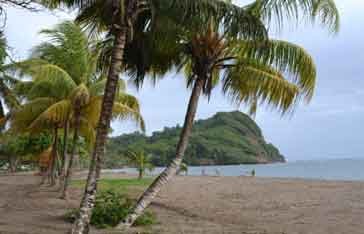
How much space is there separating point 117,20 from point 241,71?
4.03m

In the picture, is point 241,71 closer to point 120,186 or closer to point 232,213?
point 232,213

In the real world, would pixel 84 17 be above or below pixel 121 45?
above

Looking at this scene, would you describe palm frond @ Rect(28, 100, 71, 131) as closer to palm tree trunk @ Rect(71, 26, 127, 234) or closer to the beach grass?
the beach grass

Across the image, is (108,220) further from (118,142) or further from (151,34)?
(118,142)

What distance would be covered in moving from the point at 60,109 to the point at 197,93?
6544 mm

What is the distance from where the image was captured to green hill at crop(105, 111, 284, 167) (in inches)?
3831

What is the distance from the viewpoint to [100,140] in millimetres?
8609

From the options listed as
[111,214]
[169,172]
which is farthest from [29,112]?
[169,172]

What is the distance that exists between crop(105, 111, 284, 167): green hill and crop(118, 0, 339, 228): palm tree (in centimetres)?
7851

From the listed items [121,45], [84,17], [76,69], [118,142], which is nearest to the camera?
[121,45]

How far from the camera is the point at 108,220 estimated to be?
11.8 metres

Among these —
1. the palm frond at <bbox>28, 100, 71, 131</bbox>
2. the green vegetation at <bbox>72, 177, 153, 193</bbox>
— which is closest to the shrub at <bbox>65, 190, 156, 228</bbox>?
the palm frond at <bbox>28, 100, 71, 131</bbox>

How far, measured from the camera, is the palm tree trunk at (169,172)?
11.3 m

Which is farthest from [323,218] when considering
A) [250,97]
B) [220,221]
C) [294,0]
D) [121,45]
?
[121,45]
